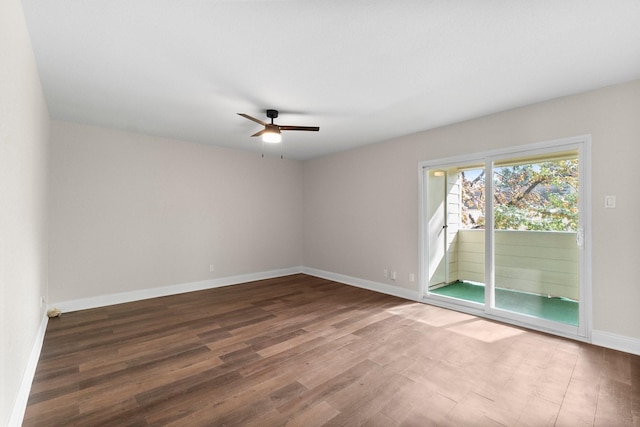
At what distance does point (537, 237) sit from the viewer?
3.46 metres

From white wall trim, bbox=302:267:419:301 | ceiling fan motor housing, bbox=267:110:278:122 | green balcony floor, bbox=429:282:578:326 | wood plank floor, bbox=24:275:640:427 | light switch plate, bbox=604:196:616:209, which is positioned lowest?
wood plank floor, bbox=24:275:640:427

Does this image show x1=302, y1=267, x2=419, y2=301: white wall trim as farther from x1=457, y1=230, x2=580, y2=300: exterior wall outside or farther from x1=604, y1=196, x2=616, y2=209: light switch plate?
x1=604, y1=196, x2=616, y2=209: light switch plate

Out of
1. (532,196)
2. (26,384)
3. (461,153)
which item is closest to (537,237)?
(532,196)

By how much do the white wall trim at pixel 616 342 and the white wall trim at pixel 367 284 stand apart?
2005 millimetres

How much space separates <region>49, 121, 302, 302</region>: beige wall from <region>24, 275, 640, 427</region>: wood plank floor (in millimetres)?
832

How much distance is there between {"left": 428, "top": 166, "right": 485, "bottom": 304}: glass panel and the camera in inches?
156

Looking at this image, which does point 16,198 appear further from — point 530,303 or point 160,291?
point 530,303

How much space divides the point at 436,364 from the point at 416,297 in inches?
77.3

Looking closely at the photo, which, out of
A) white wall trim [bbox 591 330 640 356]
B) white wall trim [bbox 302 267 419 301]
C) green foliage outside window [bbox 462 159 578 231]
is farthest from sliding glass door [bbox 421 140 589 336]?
white wall trim [bbox 302 267 419 301]

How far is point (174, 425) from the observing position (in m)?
1.79

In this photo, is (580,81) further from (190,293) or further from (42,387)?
(190,293)

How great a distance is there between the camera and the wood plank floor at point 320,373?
1.90 meters

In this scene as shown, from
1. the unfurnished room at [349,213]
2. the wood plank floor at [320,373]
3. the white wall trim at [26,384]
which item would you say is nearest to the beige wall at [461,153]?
the unfurnished room at [349,213]

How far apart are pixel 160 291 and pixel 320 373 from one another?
3.50 metres
